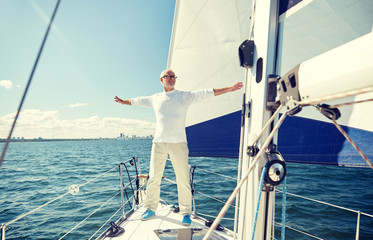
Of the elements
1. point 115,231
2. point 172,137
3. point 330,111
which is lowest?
point 115,231

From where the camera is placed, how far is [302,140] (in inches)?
72.5

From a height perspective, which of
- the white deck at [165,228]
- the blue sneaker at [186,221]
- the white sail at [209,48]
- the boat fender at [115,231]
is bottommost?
the boat fender at [115,231]

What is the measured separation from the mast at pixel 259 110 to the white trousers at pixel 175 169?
37.0 inches

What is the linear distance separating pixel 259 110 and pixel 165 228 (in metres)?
1.54

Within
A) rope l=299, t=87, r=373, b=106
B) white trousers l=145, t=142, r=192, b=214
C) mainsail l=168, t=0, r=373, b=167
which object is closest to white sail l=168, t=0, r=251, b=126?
mainsail l=168, t=0, r=373, b=167

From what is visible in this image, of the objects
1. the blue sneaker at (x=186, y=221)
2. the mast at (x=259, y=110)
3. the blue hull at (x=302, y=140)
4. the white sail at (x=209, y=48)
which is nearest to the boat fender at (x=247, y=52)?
the mast at (x=259, y=110)

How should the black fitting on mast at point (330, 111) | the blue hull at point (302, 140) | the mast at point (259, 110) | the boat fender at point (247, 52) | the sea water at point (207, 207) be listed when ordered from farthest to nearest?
1. the sea water at point (207, 207)
2. the blue hull at point (302, 140)
3. the boat fender at point (247, 52)
4. the mast at point (259, 110)
5. the black fitting on mast at point (330, 111)

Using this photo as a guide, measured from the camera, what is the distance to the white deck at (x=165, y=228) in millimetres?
1816

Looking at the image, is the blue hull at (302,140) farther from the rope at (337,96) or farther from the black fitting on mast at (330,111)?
the rope at (337,96)

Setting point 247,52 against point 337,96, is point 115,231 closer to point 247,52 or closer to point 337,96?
point 247,52

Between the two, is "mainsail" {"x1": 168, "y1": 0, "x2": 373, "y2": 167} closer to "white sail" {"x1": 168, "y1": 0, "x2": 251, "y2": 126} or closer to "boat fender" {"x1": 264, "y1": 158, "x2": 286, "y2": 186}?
"white sail" {"x1": 168, "y1": 0, "x2": 251, "y2": 126}

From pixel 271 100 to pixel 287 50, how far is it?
73 cm

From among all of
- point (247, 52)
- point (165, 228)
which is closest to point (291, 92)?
point (247, 52)

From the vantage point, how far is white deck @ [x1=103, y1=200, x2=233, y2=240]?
5.96ft
